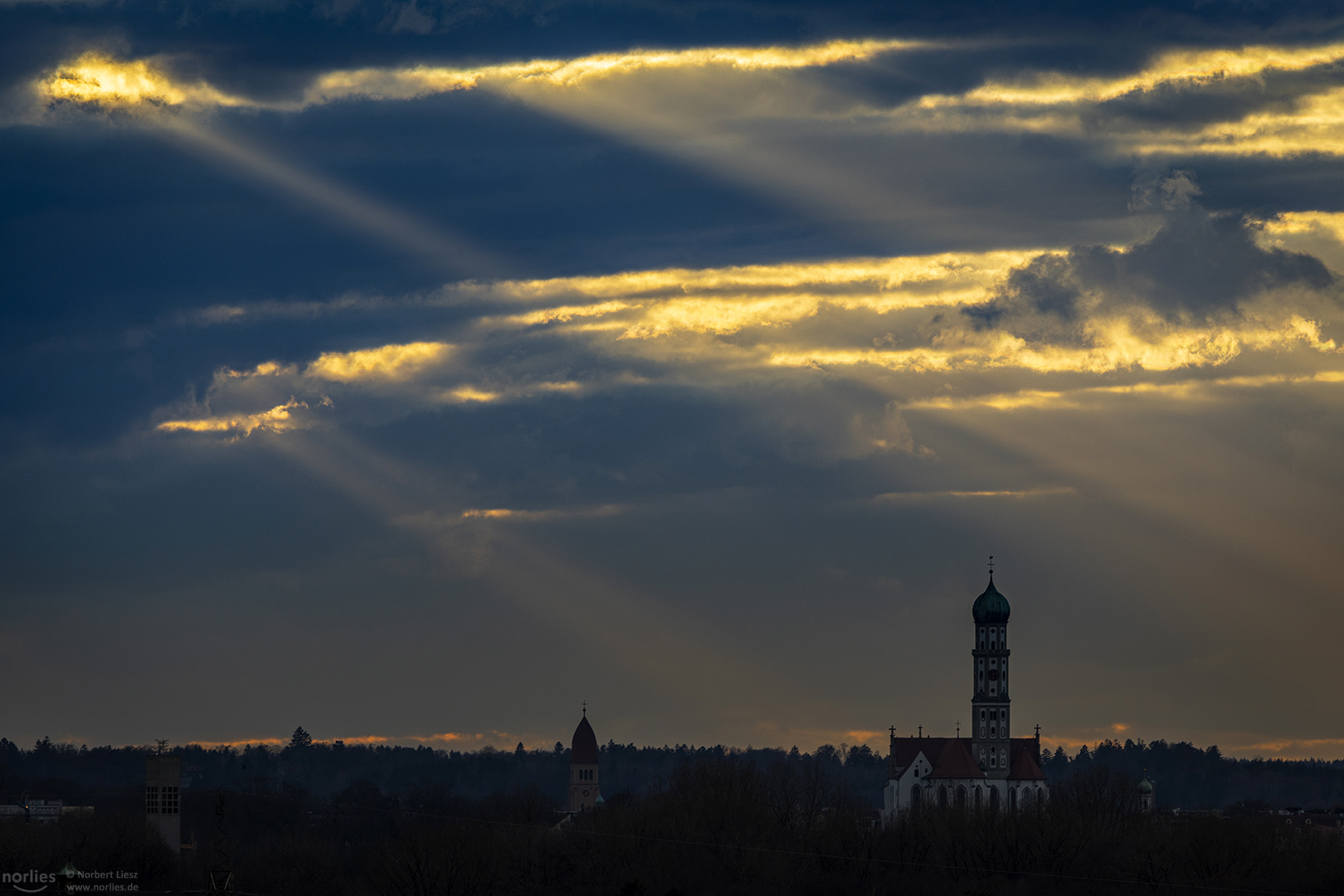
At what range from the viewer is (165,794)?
147750 millimetres

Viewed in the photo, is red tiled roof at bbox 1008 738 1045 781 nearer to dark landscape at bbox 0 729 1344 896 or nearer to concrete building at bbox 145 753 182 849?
dark landscape at bbox 0 729 1344 896

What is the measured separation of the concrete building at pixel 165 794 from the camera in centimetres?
14438

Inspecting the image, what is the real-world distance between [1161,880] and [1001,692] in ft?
223

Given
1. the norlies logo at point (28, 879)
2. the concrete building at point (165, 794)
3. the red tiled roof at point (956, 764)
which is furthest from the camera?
the red tiled roof at point (956, 764)

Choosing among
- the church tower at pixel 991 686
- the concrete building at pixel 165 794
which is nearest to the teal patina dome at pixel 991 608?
the church tower at pixel 991 686

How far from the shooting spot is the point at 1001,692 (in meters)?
191

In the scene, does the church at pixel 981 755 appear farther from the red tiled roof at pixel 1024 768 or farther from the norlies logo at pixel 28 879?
the norlies logo at pixel 28 879

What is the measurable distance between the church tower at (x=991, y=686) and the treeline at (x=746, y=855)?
114 ft

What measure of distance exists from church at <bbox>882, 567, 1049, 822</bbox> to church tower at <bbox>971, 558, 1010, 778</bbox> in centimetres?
9

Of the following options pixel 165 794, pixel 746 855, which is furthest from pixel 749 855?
pixel 165 794

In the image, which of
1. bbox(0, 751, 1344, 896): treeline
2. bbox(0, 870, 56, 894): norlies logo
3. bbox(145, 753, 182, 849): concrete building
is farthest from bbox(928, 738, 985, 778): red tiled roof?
bbox(0, 870, 56, 894): norlies logo

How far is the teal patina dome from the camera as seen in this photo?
196000 millimetres

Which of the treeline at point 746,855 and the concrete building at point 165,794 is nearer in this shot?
the treeline at point 746,855

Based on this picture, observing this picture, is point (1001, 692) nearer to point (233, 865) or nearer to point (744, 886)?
point (744, 886)
